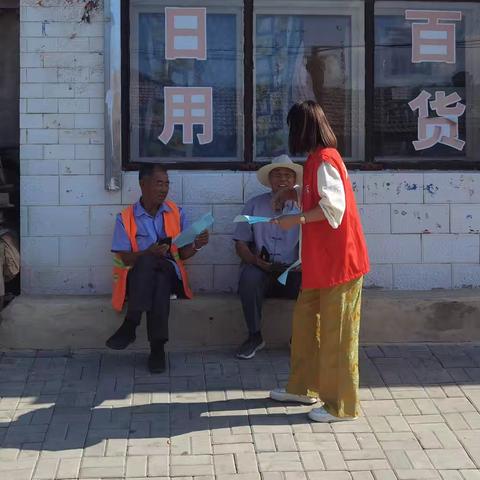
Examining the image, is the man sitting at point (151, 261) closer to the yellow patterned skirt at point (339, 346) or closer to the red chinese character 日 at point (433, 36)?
the yellow patterned skirt at point (339, 346)

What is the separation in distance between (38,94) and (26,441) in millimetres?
2503

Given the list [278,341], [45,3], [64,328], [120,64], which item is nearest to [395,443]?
[278,341]

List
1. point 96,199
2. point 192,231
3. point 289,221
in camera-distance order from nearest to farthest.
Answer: point 289,221
point 192,231
point 96,199

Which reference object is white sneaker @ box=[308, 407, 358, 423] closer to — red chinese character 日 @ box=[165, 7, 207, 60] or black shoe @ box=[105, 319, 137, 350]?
black shoe @ box=[105, 319, 137, 350]

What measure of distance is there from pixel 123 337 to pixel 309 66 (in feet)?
7.93

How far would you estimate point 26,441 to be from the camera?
381cm

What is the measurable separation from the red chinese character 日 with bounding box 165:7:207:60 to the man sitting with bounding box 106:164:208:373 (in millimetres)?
927

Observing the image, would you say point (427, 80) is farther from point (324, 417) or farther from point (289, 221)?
point (324, 417)

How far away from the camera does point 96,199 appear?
17.6ft

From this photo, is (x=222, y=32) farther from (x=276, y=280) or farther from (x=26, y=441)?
(x=26, y=441)

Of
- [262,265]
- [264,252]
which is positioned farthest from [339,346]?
[264,252]

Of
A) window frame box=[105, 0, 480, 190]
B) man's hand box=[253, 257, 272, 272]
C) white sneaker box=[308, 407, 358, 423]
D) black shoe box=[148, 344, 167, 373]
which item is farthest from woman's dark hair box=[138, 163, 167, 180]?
white sneaker box=[308, 407, 358, 423]

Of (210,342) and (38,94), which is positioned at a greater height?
(38,94)

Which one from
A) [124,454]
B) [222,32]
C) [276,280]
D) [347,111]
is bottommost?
[124,454]
